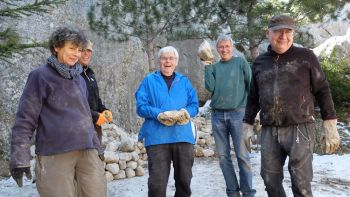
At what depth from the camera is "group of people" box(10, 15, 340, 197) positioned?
2795mm

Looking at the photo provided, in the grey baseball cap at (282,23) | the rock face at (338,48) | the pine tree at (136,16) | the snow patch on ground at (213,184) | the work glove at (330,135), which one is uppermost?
the pine tree at (136,16)

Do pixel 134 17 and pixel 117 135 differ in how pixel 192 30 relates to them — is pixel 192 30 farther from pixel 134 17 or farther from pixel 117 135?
pixel 117 135

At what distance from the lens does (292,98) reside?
3.29 m

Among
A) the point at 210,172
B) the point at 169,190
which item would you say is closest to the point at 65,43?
the point at 169,190

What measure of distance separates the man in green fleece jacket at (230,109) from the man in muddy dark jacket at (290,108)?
824 mm

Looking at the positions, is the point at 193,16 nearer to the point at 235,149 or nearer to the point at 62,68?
the point at 235,149

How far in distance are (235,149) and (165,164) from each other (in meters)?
0.89

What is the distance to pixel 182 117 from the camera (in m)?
3.68

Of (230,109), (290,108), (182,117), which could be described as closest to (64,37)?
(182,117)

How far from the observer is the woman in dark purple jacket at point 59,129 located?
8.98ft

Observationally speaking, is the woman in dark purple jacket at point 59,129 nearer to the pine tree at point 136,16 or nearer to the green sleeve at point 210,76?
the green sleeve at point 210,76

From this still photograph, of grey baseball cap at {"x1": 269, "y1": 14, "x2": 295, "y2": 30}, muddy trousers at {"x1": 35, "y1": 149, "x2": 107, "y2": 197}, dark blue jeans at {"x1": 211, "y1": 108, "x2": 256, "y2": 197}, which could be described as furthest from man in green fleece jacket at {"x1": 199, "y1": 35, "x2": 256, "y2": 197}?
muddy trousers at {"x1": 35, "y1": 149, "x2": 107, "y2": 197}

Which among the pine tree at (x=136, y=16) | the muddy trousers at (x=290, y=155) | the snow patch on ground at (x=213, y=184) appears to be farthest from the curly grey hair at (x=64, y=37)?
the pine tree at (x=136, y=16)

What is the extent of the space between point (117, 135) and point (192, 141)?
4143 millimetres
